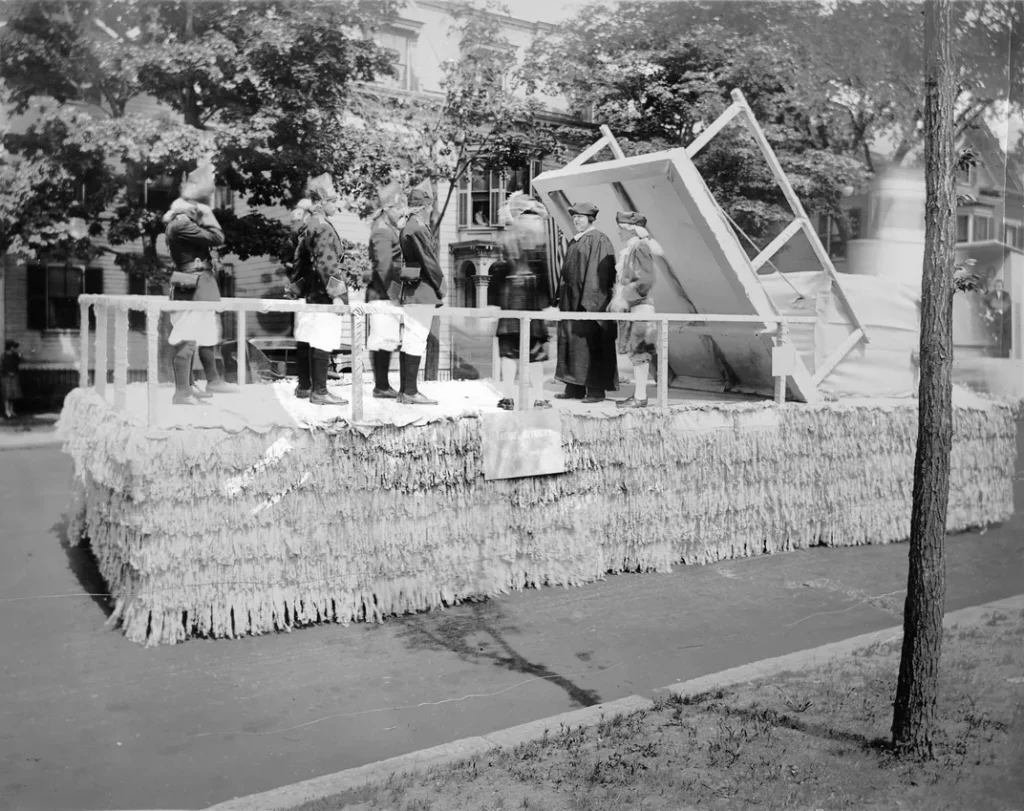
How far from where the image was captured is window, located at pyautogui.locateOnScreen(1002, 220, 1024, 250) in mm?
5500

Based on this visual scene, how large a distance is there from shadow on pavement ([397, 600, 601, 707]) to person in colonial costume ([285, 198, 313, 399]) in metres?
1.48

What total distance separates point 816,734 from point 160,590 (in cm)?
294

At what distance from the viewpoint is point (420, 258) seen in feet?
20.1

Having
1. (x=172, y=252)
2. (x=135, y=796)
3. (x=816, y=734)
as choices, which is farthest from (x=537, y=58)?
(x=135, y=796)

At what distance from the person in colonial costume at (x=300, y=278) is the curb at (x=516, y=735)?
260 centimetres

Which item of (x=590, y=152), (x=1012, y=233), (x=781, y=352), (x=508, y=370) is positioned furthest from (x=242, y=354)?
(x=1012, y=233)

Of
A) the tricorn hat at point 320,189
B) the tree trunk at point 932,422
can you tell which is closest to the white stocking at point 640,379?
the tricorn hat at point 320,189

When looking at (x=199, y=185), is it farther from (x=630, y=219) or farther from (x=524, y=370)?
(x=630, y=219)

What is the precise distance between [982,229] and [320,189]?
11.9 feet

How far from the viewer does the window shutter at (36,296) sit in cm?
491

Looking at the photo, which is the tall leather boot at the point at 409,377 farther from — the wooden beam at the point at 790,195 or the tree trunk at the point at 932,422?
the tree trunk at the point at 932,422

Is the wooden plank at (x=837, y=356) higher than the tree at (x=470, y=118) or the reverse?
the reverse

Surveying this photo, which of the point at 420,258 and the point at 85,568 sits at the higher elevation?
the point at 420,258

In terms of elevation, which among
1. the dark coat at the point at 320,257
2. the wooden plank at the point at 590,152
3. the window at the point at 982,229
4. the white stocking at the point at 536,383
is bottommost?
the white stocking at the point at 536,383
